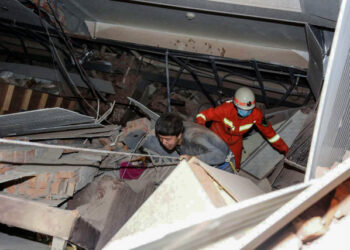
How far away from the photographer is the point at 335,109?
1610mm

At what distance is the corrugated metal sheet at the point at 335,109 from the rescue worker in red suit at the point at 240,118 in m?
2.13

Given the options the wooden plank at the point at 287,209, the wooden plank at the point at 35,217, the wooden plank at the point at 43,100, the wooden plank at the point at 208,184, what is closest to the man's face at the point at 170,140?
the wooden plank at the point at 35,217

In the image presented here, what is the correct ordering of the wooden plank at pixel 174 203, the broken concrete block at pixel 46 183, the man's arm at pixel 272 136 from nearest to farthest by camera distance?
the wooden plank at pixel 174 203, the broken concrete block at pixel 46 183, the man's arm at pixel 272 136

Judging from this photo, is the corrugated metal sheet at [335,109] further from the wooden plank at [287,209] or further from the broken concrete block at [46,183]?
the broken concrete block at [46,183]

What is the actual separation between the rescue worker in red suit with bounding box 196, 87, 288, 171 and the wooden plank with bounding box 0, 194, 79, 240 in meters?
2.31

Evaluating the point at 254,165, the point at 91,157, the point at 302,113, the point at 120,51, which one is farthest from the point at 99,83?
the point at 302,113

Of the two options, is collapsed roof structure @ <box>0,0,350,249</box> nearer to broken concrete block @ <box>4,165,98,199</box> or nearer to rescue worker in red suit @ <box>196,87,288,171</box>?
broken concrete block @ <box>4,165,98,199</box>

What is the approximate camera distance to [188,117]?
5770mm

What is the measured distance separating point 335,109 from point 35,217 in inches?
74.6

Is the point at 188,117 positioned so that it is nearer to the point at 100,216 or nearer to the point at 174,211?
the point at 100,216

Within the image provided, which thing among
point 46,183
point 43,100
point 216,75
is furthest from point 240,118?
point 43,100

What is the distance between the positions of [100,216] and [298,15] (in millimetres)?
2694

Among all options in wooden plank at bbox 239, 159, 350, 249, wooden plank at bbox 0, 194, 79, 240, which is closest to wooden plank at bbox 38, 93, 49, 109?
wooden plank at bbox 0, 194, 79, 240

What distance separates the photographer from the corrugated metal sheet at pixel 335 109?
1.43 metres
